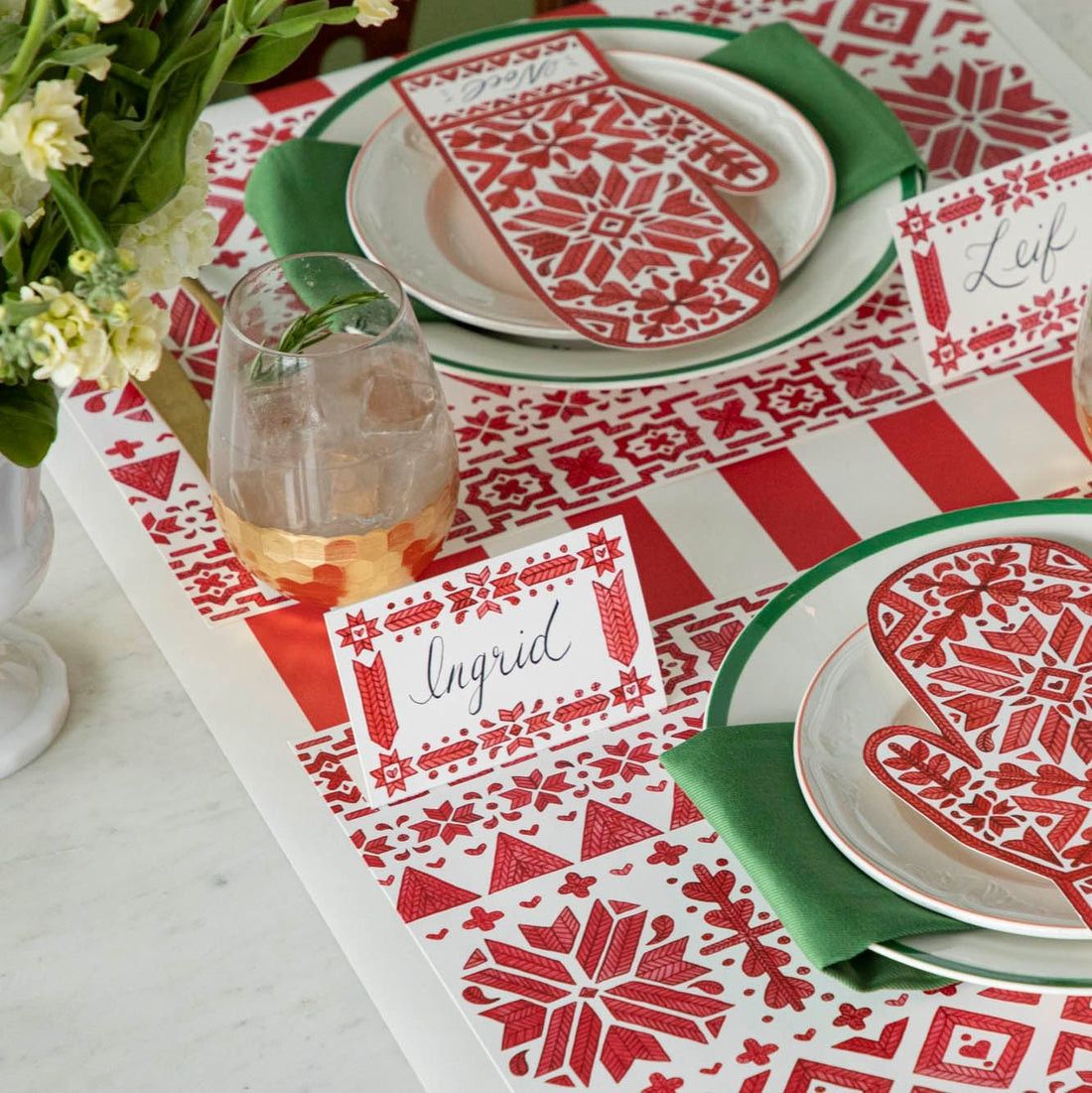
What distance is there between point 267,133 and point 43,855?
710 mm

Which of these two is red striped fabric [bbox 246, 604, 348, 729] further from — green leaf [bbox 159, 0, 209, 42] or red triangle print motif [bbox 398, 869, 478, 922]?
green leaf [bbox 159, 0, 209, 42]

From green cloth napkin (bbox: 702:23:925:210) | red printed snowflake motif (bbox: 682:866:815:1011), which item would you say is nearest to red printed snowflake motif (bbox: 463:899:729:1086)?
red printed snowflake motif (bbox: 682:866:815:1011)

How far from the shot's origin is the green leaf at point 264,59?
2.32 ft

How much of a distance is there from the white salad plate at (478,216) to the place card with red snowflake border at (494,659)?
0.24 meters

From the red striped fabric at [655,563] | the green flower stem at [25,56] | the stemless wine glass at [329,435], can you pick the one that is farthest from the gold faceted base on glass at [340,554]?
the green flower stem at [25,56]

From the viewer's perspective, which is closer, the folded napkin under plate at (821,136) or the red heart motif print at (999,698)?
the red heart motif print at (999,698)

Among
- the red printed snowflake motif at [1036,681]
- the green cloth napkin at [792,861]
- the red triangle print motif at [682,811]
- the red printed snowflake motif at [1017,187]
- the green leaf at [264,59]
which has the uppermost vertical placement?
the green leaf at [264,59]

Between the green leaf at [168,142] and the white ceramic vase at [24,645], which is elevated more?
the green leaf at [168,142]

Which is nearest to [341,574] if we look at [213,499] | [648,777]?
[213,499]

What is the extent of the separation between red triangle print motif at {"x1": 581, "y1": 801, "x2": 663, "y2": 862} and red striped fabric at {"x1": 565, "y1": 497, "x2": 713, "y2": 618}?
146 mm

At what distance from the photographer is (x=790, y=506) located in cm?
100

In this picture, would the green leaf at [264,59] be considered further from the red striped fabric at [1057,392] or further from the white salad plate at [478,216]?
the red striped fabric at [1057,392]

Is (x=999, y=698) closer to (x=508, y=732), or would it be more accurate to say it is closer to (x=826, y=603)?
(x=826, y=603)

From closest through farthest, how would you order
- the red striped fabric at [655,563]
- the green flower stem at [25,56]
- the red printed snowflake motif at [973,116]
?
1. the green flower stem at [25,56]
2. the red striped fabric at [655,563]
3. the red printed snowflake motif at [973,116]
